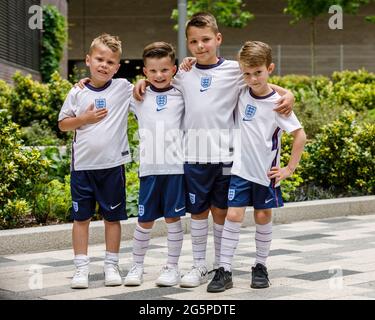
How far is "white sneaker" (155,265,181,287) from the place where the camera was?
19.1 feet

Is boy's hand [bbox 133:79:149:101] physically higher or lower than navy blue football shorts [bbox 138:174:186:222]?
higher

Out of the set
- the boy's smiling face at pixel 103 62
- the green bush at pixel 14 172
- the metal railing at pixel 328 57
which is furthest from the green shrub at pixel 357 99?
the metal railing at pixel 328 57

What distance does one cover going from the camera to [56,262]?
7.07m

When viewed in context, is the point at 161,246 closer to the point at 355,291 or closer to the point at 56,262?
the point at 56,262

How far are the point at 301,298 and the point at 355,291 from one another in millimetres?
446

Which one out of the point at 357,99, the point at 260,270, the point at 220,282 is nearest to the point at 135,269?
the point at 220,282

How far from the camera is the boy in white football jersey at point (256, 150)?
5762 millimetres

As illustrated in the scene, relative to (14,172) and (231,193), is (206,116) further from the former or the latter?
(14,172)

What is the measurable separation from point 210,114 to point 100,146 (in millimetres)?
806

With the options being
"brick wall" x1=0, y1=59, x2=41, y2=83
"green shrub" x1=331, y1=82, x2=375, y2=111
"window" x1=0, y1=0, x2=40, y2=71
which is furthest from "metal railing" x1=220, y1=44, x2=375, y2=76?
"green shrub" x1=331, y1=82, x2=375, y2=111

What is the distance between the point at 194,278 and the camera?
5.83 metres

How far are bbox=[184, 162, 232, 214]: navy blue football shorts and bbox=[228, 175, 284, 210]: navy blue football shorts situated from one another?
0.13 m

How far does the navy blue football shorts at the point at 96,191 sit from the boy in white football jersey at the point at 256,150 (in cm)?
82

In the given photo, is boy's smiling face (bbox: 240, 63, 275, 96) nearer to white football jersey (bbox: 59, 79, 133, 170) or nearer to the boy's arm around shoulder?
the boy's arm around shoulder
